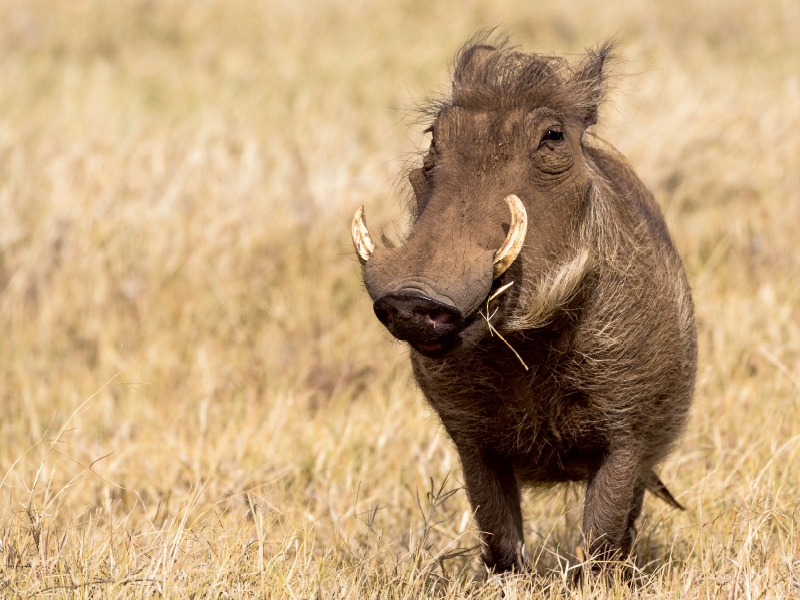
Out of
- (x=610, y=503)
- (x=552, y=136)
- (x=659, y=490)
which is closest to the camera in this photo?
(x=552, y=136)

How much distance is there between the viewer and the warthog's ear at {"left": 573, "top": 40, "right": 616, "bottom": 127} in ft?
9.95

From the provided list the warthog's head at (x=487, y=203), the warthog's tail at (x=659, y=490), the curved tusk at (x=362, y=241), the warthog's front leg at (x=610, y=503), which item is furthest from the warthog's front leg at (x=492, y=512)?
the curved tusk at (x=362, y=241)

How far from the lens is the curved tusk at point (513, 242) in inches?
94.5

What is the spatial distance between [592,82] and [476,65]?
0.33 meters

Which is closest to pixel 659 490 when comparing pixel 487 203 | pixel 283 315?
pixel 487 203

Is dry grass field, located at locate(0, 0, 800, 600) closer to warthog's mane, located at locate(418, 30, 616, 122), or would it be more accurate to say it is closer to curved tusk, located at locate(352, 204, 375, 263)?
warthog's mane, located at locate(418, 30, 616, 122)

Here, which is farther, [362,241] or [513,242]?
[362,241]

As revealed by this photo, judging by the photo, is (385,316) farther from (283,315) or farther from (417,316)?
(283,315)

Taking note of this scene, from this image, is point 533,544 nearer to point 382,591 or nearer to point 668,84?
point 382,591

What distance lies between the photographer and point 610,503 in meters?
2.99

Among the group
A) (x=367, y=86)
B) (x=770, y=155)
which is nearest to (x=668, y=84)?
(x=770, y=155)

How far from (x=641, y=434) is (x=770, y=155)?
473 cm

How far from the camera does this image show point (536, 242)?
2.62m

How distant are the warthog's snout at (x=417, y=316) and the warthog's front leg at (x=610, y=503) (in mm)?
941
